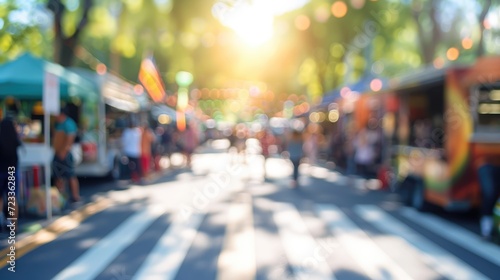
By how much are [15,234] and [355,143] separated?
12.3m

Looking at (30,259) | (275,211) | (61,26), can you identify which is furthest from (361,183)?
(30,259)

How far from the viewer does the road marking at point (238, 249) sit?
6299 millimetres

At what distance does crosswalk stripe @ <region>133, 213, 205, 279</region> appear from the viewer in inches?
248

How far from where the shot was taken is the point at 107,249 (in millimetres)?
7438

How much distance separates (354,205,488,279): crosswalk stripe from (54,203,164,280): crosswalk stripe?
386 cm

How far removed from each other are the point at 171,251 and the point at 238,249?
2.87 ft

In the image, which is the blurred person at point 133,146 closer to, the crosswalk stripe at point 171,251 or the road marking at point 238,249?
the road marking at point 238,249

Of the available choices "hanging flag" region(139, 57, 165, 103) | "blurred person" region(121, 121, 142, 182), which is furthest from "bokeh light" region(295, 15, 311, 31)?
"blurred person" region(121, 121, 142, 182)

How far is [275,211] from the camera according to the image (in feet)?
36.0

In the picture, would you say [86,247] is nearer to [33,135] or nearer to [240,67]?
[33,135]

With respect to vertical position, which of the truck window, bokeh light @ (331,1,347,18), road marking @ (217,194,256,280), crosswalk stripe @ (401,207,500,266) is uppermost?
bokeh light @ (331,1,347,18)

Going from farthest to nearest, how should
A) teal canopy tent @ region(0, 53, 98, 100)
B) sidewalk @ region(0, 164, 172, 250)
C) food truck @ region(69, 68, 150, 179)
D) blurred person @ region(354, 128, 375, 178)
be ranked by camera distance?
blurred person @ region(354, 128, 375, 178), food truck @ region(69, 68, 150, 179), teal canopy tent @ region(0, 53, 98, 100), sidewalk @ region(0, 164, 172, 250)

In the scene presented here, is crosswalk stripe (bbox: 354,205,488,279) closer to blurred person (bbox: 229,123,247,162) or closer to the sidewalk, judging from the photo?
the sidewalk

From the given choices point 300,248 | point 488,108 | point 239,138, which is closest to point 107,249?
point 300,248
